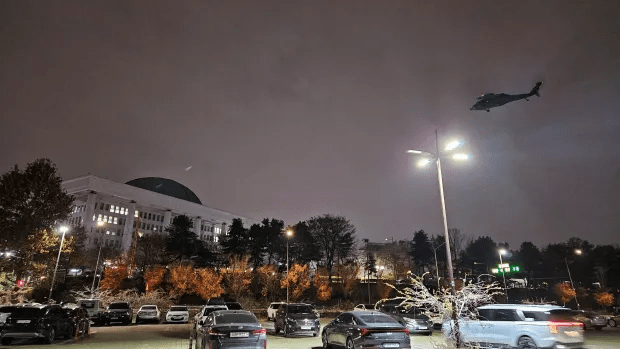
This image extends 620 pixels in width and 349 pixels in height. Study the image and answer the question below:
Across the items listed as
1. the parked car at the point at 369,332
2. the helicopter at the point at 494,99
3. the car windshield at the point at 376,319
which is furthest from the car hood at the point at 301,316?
the helicopter at the point at 494,99

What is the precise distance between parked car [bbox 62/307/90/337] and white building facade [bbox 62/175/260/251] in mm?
71738

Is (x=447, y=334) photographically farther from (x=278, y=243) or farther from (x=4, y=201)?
(x=278, y=243)

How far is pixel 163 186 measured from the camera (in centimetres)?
13162

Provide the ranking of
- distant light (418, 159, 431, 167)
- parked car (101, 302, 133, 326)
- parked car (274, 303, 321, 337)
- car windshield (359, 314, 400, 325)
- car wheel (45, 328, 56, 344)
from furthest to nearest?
parked car (101, 302, 133, 326), parked car (274, 303, 321, 337), car wheel (45, 328, 56, 344), distant light (418, 159, 431, 167), car windshield (359, 314, 400, 325)

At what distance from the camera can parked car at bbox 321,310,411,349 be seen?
12293 millimetres

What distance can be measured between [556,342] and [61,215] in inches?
1470

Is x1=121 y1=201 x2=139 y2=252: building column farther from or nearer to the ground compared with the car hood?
farther from the ground

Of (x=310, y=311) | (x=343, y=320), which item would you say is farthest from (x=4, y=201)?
(x=343, y=320)

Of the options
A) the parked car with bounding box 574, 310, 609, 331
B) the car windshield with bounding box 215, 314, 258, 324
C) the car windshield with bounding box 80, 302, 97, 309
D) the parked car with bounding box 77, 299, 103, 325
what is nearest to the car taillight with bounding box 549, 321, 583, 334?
the car windshield with bounding box 215, 314, 258, 324

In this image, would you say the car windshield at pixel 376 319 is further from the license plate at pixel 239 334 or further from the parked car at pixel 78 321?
the parked car at pixel 78 321

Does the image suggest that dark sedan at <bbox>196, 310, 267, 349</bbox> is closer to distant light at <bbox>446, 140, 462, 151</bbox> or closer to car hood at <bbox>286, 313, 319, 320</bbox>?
car hood at <bbox>286, 313, 319, 320</bbox>

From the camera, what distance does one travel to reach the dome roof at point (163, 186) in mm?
128750

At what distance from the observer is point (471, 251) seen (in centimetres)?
8025

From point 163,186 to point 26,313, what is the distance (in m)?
122
